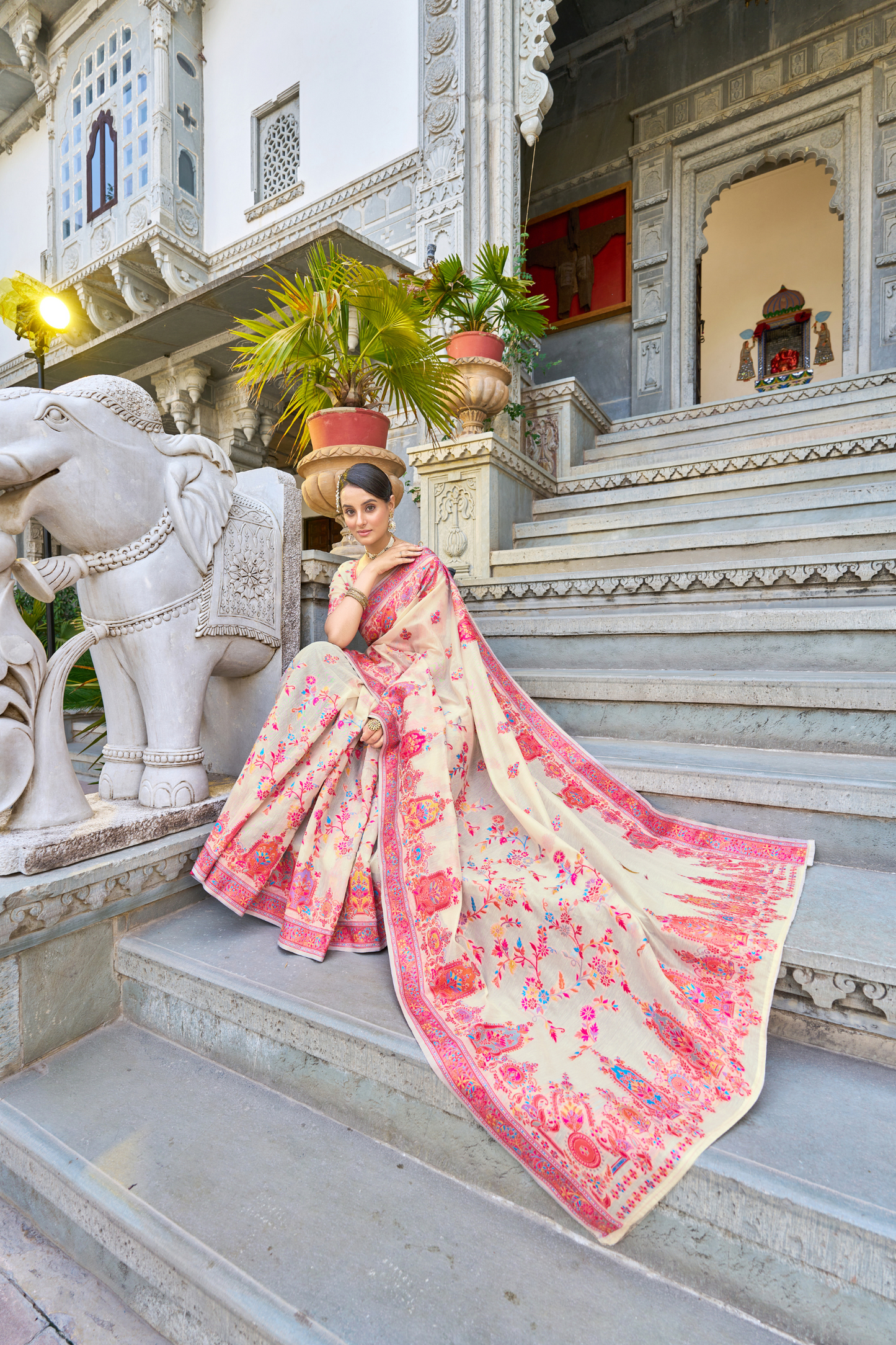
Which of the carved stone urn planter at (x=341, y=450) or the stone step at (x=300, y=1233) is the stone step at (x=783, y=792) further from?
the carved stone urn planter at (x=341, y=450)

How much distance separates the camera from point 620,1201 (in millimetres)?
854

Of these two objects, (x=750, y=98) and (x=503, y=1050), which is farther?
(x=750, y=98)

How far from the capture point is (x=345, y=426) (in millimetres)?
2387

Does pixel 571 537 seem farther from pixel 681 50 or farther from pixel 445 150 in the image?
pixel 681 50

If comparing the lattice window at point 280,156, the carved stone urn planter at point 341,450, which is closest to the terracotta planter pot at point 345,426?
the carved stone urn planter at point 341,450

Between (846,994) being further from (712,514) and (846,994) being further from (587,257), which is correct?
(587,257)

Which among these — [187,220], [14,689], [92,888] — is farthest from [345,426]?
[187,220]

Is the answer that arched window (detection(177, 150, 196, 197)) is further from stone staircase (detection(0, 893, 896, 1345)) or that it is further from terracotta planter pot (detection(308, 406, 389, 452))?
stone staircase (detection(0, 893, 896, 1345))

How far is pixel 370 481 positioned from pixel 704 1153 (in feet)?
4.84

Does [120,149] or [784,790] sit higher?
[120,149]

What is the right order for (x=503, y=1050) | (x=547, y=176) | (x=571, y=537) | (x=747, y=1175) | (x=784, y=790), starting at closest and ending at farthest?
(x=747, y=1175), (x=503, y=1050), (x=784, y=790), (x=571, y=537), (x=547, y=176)

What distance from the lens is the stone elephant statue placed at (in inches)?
55.1

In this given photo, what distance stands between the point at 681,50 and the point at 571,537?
6900 mm

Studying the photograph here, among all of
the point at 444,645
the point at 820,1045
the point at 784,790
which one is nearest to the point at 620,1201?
the point at 820,1045
